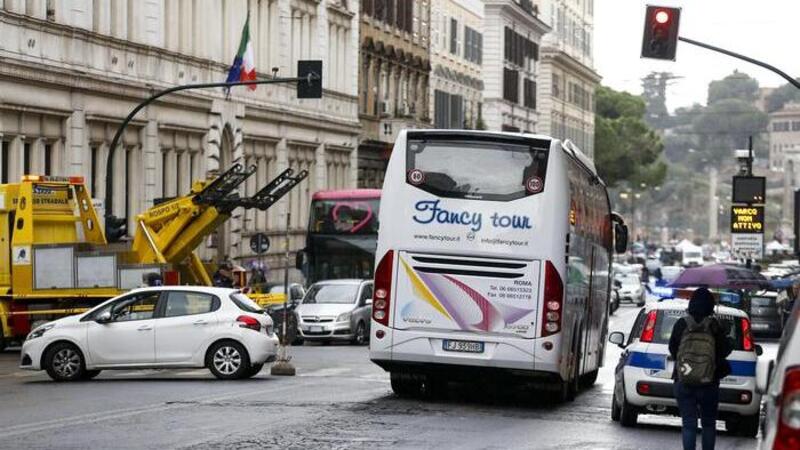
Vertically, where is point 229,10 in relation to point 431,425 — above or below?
above

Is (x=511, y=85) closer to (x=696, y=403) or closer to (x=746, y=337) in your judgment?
(x=746, y=337)

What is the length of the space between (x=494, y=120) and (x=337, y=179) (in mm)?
30048

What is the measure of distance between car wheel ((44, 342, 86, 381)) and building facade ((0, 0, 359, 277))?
53.1 feet

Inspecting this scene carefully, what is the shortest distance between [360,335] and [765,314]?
14862mm

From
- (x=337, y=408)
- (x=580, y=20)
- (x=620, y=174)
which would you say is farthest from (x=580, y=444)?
(x=620, y=174)

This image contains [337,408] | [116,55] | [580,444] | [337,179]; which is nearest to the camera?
[580,444]

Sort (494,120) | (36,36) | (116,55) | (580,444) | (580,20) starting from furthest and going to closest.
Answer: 1. (580,20)
2. (494,120)
3. (116,55)
4. (36,36)
5. (580,444)

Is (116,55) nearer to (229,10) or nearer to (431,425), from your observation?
(229,10)

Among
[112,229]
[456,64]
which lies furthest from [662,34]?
[456,64]

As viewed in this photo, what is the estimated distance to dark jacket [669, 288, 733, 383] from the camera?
1766 centimetres

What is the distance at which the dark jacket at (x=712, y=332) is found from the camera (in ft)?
57.9

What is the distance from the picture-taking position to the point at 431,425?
866 inches

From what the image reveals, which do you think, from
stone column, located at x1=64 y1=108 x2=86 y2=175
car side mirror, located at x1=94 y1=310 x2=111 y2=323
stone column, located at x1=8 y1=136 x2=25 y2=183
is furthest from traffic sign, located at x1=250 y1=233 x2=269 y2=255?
car side mirror, located at x1=94 y1=310 x2=111 y2=323

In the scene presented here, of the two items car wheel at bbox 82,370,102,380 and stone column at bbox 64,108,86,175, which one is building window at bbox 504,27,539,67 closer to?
stone column at bbox 64,108,86,175
